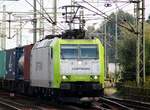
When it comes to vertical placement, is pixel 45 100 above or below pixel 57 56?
below

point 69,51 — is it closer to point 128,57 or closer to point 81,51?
point 81,51

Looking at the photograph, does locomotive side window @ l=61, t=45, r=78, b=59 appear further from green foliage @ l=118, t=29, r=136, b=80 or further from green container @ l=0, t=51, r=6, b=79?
green foliage @ l=118, t=29, r=136, b=80

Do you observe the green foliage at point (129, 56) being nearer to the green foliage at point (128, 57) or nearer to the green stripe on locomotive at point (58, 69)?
the green foliage at point (128, 57)

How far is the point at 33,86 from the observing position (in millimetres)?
28156

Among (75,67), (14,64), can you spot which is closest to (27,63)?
(14,64)

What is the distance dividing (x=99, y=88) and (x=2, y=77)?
1931 cm

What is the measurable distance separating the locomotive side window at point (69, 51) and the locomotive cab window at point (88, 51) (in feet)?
0.82

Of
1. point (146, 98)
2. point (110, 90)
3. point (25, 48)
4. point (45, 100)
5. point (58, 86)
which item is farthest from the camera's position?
point (110, 90)

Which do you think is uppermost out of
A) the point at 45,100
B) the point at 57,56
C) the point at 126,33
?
the point at 126,33

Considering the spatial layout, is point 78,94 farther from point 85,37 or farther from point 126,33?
point 126,33

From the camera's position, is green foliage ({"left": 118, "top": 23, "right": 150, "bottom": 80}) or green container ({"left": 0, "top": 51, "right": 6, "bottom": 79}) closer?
green container ({"left": 0, "top": 51, "right": 6, "bottom": 79})

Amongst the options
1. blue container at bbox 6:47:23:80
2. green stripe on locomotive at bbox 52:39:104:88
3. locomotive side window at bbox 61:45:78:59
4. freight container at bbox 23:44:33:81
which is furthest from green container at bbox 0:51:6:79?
green stripe on locomotive at bbox 52:39:104:88

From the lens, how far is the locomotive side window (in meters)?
23.4

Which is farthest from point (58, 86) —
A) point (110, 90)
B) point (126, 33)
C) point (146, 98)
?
point (126, 33)
